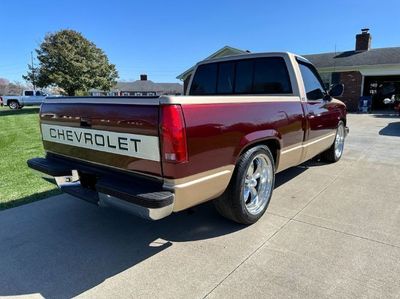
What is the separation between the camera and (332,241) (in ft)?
10.9

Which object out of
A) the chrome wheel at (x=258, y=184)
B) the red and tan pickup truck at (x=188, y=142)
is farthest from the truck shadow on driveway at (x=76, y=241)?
the red and tan pickup truck at (x=188, y=142)

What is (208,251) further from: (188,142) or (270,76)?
(270,76)

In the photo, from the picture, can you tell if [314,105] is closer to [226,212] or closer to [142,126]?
[226,212]

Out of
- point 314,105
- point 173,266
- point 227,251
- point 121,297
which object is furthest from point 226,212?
point 314,105

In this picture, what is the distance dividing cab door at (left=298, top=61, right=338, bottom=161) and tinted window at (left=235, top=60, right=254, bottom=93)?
29.4 inches

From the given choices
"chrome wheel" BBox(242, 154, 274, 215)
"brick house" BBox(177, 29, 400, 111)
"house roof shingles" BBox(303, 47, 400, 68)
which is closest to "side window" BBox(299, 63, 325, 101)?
"chrome wheel" BBox(242, 154, 274, 215)

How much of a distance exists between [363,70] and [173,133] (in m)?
23.1

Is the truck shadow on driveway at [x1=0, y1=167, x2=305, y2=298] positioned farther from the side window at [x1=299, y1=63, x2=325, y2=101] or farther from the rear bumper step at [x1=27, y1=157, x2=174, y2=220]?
the side window at [x1=299, y1=63, x2=325, y2=101]

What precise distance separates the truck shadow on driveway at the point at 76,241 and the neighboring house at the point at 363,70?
70.8 ft

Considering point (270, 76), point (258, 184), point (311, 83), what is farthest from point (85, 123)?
point (311, 83)

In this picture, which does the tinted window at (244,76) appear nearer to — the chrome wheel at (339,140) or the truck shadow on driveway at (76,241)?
the truck shadow on driveway at (76,241)

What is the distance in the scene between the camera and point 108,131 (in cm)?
295

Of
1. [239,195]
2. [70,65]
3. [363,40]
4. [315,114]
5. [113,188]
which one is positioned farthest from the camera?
[70,65]

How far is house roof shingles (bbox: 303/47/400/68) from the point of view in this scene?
21.6 metres
